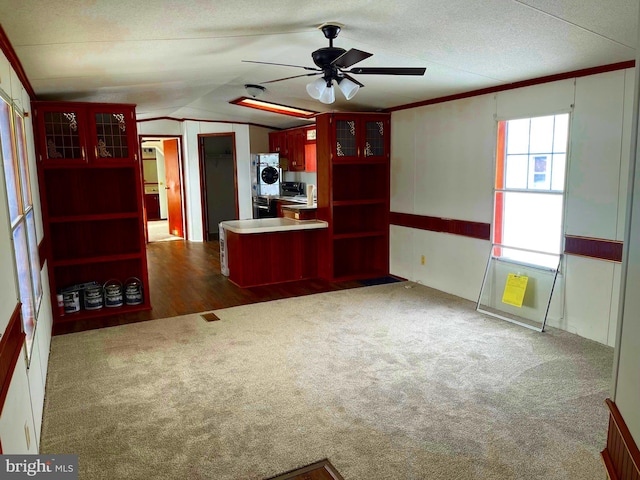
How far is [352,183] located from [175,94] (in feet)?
8.40

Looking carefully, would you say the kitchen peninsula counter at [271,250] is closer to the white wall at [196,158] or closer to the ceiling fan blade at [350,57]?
the ceiling fan blade at [350,57]

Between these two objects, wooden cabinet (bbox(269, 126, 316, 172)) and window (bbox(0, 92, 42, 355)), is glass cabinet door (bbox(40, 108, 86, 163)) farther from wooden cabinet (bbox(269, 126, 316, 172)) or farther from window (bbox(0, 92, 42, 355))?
wooden cabinet (bbox(269, 126, 316, 172))

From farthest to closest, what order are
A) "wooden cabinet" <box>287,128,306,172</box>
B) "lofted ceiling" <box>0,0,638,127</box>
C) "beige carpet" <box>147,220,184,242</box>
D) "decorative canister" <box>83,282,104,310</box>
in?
"beige carpet" <box>147,220,184,242</box>, "wooden cabinet" <box>287,128,306,172</box>, "decorative canister" <box>83,282,104,310</box>, "lofted ceiling" <box>0,0,638,127</box>

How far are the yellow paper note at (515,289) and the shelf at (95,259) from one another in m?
3.84

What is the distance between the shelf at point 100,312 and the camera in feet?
15.4

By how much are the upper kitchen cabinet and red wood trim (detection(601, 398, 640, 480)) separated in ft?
15.2

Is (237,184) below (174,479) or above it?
above

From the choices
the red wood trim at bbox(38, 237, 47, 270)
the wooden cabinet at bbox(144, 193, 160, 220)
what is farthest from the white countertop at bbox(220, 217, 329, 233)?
the wooden cabinet at bbox(144, 193, 160, 220)

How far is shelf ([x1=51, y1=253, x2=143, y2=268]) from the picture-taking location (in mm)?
4609

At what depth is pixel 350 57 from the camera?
3176 mm

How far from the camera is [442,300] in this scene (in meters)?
5.25

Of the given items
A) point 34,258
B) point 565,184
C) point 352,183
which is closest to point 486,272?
point 565,184

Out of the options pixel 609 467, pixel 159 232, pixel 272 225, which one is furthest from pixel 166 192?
pixel 609 467

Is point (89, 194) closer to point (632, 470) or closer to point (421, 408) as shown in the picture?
point (421, 408)
